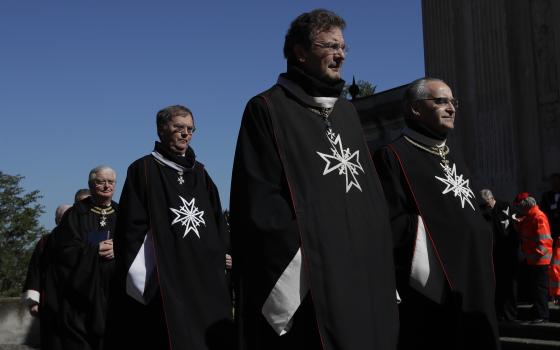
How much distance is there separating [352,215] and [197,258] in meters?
2.33

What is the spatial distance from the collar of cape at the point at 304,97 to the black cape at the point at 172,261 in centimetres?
206

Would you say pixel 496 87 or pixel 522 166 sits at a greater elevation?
pixel 496 87

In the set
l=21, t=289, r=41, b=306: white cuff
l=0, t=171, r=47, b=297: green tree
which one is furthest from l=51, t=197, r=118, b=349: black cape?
l=0, t=171, r=47, b=297: green tree

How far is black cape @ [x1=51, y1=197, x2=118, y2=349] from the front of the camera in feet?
22.1

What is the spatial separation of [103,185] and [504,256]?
5552 millimetres

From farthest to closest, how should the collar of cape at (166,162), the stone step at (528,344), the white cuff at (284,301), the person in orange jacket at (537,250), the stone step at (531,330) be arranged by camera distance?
the person in orange jacket at (537,250) → the stone step at (531,330) → the stone step at (528,344) → the collar of cape at (166,162) → the white cuff at (284,301)

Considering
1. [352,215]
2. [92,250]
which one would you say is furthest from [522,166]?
[352,215]

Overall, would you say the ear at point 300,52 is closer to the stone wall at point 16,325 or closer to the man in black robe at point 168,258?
the man in black robe at point 168,258

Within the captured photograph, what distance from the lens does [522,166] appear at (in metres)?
14.6

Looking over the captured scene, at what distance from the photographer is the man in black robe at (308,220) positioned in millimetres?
3188

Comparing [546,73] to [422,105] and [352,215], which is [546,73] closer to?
[422,105]

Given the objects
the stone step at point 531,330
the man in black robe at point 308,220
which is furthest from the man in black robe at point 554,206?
the man in black robe at point 308,220

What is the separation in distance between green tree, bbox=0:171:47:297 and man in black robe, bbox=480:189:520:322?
90.0 ft

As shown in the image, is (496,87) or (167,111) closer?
(167,111)
